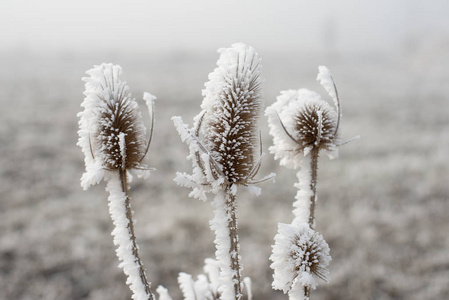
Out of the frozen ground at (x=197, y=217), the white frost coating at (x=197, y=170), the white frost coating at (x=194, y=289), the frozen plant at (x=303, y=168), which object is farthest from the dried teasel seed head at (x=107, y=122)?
the frozen ground at (x=197, y=217)

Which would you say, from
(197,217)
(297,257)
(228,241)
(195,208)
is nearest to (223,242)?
(228,241)

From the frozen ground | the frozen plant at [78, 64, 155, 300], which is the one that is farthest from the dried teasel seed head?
the frozen ground

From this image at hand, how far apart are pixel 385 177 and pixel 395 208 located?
1.34m

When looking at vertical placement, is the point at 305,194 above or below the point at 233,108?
below

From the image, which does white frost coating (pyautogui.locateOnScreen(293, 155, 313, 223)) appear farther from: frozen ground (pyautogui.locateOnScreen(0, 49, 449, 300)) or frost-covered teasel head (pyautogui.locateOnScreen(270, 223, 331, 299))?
frozen ground (pyautogui.locateOnScreen(0, 49, 449, 300))

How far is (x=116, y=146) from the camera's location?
0.76 meters

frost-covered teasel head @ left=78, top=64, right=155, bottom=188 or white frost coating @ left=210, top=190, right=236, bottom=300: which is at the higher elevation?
frost-covered teasel head @ left=78, top=64, right=155, bottom=188

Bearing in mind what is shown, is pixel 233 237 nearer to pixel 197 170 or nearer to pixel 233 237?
pixel 233 237

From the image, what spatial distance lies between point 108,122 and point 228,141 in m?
0.24

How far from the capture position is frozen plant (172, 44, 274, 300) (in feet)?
2.38

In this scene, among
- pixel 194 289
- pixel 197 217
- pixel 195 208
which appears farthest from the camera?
pixel 195 208

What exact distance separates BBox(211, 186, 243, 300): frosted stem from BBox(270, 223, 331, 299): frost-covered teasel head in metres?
0.08

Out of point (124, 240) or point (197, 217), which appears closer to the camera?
point (124, 240)

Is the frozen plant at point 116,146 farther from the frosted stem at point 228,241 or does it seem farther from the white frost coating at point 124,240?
the frosted stem at point 228,241
